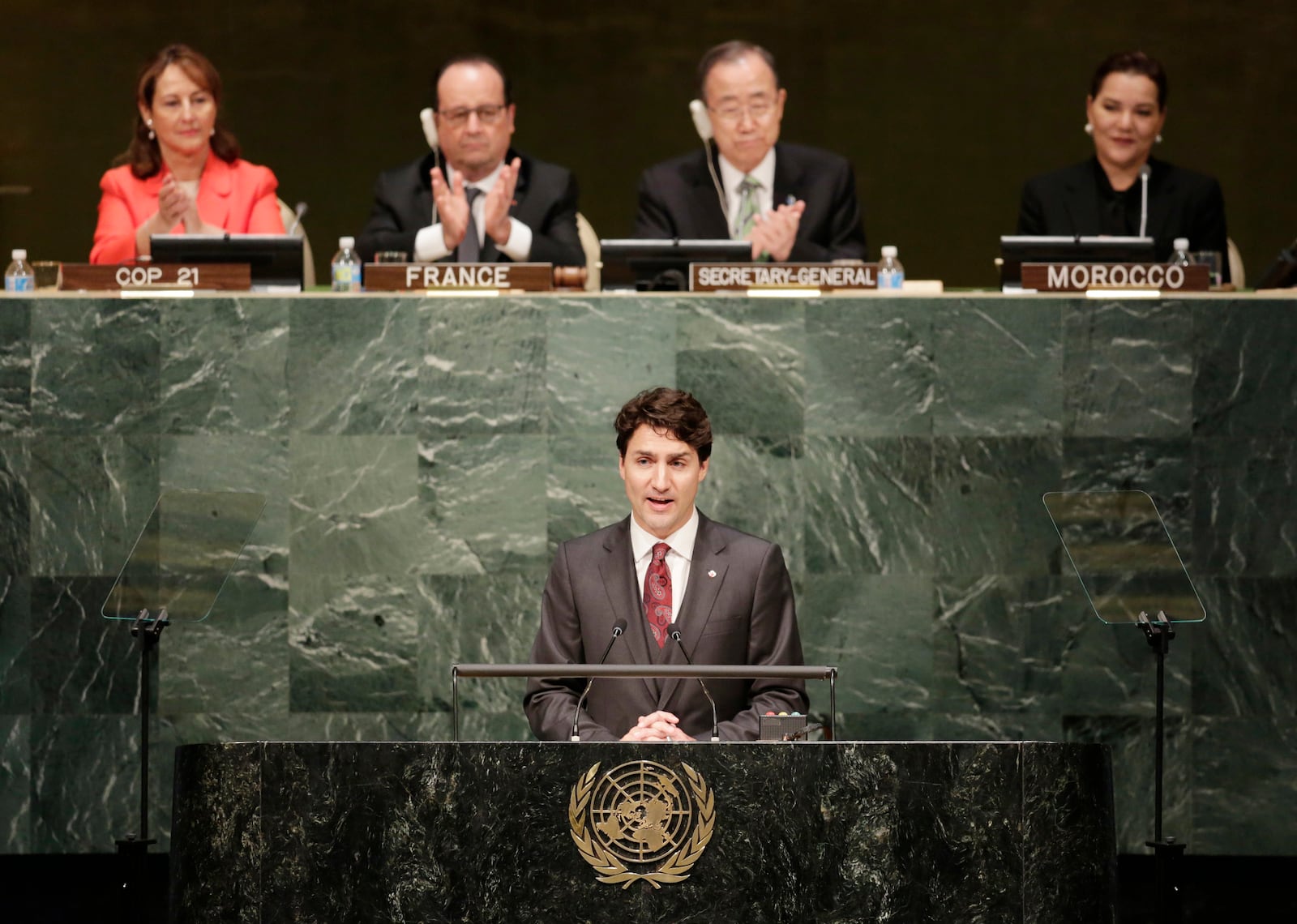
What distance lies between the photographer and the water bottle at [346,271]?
17.6 ft

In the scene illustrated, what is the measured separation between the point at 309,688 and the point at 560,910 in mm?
2109

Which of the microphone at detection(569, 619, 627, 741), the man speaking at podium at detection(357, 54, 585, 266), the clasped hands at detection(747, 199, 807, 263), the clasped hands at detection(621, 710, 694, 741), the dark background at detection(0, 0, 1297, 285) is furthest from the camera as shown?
the dark background at detection(0, 0, 1297, 285)

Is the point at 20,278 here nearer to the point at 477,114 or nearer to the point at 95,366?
the point at 95,366

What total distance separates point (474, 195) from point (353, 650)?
5.89ft

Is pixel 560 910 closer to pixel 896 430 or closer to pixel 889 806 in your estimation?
pixel 889 806

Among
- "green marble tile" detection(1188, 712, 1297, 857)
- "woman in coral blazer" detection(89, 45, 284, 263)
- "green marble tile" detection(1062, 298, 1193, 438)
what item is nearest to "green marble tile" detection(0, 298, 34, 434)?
"woman in coral blazer" detection(89, 45, 284, 263)

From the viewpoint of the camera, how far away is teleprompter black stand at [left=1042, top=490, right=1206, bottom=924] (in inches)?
163

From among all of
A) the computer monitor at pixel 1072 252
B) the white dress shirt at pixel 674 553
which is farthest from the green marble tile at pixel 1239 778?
the white dress shirt at pixel 674 553

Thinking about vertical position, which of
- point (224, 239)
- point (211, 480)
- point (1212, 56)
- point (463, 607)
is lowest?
point (463, 607)

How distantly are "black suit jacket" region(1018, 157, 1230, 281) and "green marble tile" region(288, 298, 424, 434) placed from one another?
2.45 m

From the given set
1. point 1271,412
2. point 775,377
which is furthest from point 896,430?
point 1271,412

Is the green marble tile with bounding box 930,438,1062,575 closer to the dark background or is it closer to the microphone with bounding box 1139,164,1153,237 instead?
the microphone with bounding box 1139,164,1153,237

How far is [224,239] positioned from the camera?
527 centimetres

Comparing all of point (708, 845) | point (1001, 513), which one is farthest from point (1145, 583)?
point (708, 845)
